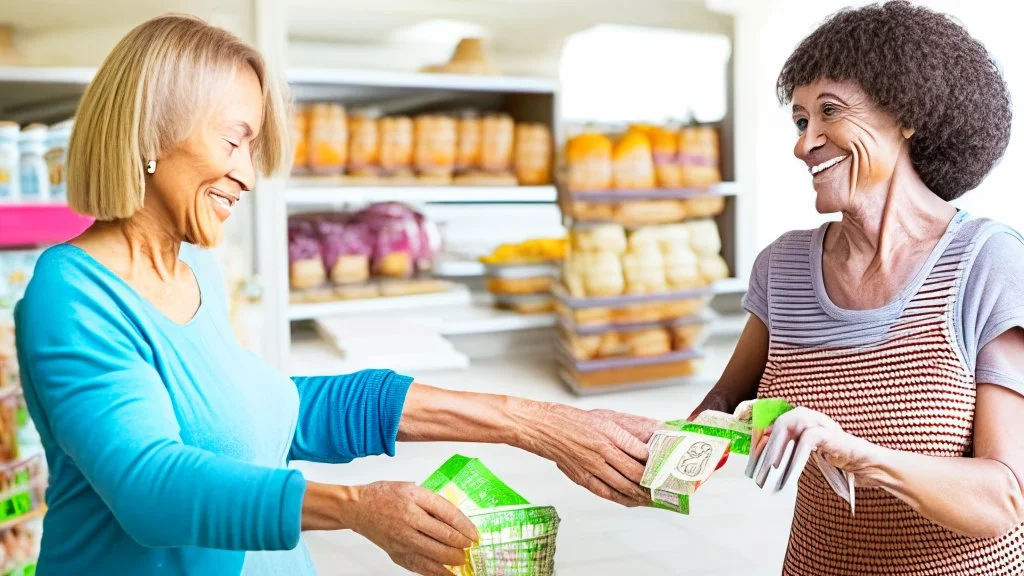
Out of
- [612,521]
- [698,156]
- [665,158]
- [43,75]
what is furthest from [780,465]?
[698,156]

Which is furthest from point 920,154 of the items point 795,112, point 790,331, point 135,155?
point 135,155

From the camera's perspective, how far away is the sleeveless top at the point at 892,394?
1521 mm

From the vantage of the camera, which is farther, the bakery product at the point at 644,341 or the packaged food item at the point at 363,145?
the bakery product at the point at 644,341

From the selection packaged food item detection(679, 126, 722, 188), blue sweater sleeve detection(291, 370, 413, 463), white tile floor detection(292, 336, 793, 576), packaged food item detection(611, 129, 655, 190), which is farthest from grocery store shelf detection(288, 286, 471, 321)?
blue sweater sleeve detection(291, 370, 413, 463)

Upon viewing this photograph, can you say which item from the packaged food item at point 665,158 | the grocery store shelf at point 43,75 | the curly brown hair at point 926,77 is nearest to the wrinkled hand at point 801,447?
the curly brown hair at point 926,77

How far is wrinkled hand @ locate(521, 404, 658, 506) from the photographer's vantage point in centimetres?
166

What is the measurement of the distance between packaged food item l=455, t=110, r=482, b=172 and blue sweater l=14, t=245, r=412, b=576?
3.37 m

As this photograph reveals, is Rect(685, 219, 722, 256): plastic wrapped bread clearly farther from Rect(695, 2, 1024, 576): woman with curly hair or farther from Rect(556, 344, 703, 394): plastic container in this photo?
Rect(695, 2, 1024, 576): woman with curly hair

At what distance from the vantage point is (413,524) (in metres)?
1.27

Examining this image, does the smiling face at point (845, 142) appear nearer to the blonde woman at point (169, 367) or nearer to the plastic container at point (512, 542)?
the plastic container at point (512, 542)

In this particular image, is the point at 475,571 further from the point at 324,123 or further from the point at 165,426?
the point at 324,123

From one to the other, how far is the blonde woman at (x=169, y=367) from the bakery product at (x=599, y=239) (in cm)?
339

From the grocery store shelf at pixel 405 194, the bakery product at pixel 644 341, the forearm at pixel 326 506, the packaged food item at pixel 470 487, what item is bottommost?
the bakery product at pixel 644 341

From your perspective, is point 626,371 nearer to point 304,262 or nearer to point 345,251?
point 345,251
